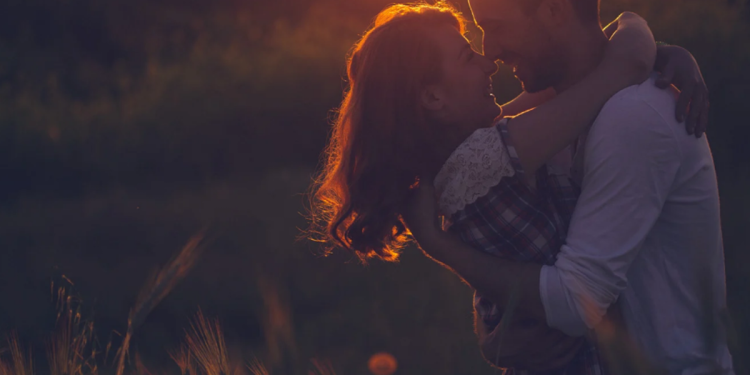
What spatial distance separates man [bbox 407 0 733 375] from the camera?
5.33ft

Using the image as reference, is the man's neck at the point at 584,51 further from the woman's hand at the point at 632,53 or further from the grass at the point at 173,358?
the grass at the point at 173,358

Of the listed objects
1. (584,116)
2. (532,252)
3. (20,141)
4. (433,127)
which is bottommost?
(20,141)

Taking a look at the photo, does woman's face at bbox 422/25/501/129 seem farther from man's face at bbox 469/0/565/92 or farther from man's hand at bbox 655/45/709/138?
man's hand at bbox 655/45/709/138

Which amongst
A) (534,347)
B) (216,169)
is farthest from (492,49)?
(216,169)

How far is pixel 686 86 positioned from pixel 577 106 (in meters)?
0.28

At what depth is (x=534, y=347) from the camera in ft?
5.90

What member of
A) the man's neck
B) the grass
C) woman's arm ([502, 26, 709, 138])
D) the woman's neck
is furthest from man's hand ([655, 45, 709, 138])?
the grass

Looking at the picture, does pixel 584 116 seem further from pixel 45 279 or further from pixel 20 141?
pixel 20 141

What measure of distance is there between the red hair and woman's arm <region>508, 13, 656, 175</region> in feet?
1.16

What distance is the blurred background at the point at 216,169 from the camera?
5.16m

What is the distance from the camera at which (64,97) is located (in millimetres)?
6379

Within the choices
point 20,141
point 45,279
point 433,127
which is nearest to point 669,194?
point 433,127

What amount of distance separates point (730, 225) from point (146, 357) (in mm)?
4272

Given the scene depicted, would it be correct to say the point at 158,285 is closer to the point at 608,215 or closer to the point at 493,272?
the point at 493,272
